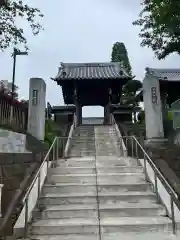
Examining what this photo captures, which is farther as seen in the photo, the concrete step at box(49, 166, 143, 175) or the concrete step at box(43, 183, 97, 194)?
the concrete step at box(49, 166, 143, 175)

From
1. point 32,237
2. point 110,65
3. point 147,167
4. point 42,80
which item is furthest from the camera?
point 110,65

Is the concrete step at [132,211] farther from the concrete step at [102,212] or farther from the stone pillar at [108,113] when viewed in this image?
the stone pillar at [108,113]

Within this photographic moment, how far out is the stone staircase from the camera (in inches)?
198

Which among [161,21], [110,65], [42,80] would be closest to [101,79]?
[110,65]

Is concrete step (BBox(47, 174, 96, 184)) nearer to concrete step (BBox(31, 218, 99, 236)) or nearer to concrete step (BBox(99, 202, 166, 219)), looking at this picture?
concrete step (BBox(99, 202, 166, 219))

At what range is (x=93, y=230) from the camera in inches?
199

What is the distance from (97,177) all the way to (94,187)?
579 millimetres

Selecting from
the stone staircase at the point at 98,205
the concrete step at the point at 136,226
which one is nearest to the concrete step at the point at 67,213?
the stone staircase at the point at 98,205

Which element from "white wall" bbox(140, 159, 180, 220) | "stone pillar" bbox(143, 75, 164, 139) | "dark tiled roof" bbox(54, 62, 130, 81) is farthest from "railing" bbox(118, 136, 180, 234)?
"dark tiled roof" bbox(54, 62, 130, 81)

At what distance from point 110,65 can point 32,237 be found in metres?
23.4

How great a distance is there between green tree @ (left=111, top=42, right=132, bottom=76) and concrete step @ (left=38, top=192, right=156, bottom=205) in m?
30.6

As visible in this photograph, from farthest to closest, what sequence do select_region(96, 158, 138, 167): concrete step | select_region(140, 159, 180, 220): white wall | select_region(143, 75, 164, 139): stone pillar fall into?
select_region(143, 75, 164, 139): stone pillar, select_region(96, 158, 138, 167): concrete step, select_region(140, 159, 180, 220): white wall

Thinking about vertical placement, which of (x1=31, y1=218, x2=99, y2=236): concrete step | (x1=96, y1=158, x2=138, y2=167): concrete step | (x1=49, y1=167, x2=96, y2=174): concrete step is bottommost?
(x1=31, y1=218, x2=99, y2=236): concrete step

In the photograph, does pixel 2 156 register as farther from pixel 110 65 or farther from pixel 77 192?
pixel 110 65
